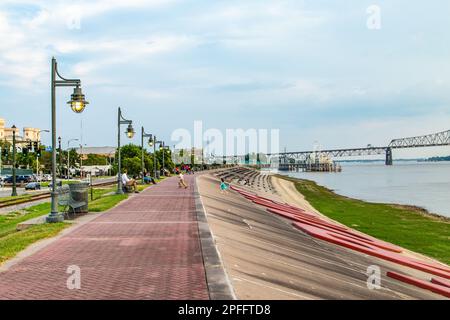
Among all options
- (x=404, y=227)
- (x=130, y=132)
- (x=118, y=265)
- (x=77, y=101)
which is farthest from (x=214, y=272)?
(x=404, y=227)

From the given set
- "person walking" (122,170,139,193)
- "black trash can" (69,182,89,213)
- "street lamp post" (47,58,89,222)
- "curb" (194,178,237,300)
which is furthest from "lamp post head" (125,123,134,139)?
"curb" (194,178,237,300)

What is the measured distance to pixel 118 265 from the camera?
9836 millimetres

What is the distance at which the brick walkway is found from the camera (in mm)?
7902

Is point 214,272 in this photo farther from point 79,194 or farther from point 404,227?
point 404,227

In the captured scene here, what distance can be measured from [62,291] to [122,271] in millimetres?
1479

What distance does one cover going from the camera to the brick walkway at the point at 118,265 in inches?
311

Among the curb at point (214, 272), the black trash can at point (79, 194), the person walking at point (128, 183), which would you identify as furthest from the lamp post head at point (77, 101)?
the person walking at point (128, 183)

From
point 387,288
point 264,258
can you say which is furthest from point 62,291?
point 387,288

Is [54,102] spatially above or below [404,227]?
above

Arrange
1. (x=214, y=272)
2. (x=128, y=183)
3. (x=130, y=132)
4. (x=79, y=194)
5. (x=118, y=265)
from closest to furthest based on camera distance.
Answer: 1. (x=214, y=272)
2. (x=118, y=265)
3. (x=79, y=194)
4. (x=128, y=183)
5. (x=130, y=132)

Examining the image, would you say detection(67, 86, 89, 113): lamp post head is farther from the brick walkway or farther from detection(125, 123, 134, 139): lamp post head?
detection(125, 123, 134, 139): lamp post head

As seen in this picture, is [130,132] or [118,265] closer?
[118,265]

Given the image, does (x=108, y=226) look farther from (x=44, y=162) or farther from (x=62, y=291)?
(x=44, y=162)

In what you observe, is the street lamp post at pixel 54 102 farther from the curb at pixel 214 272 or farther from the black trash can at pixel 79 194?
the curb at pixel 214 272
